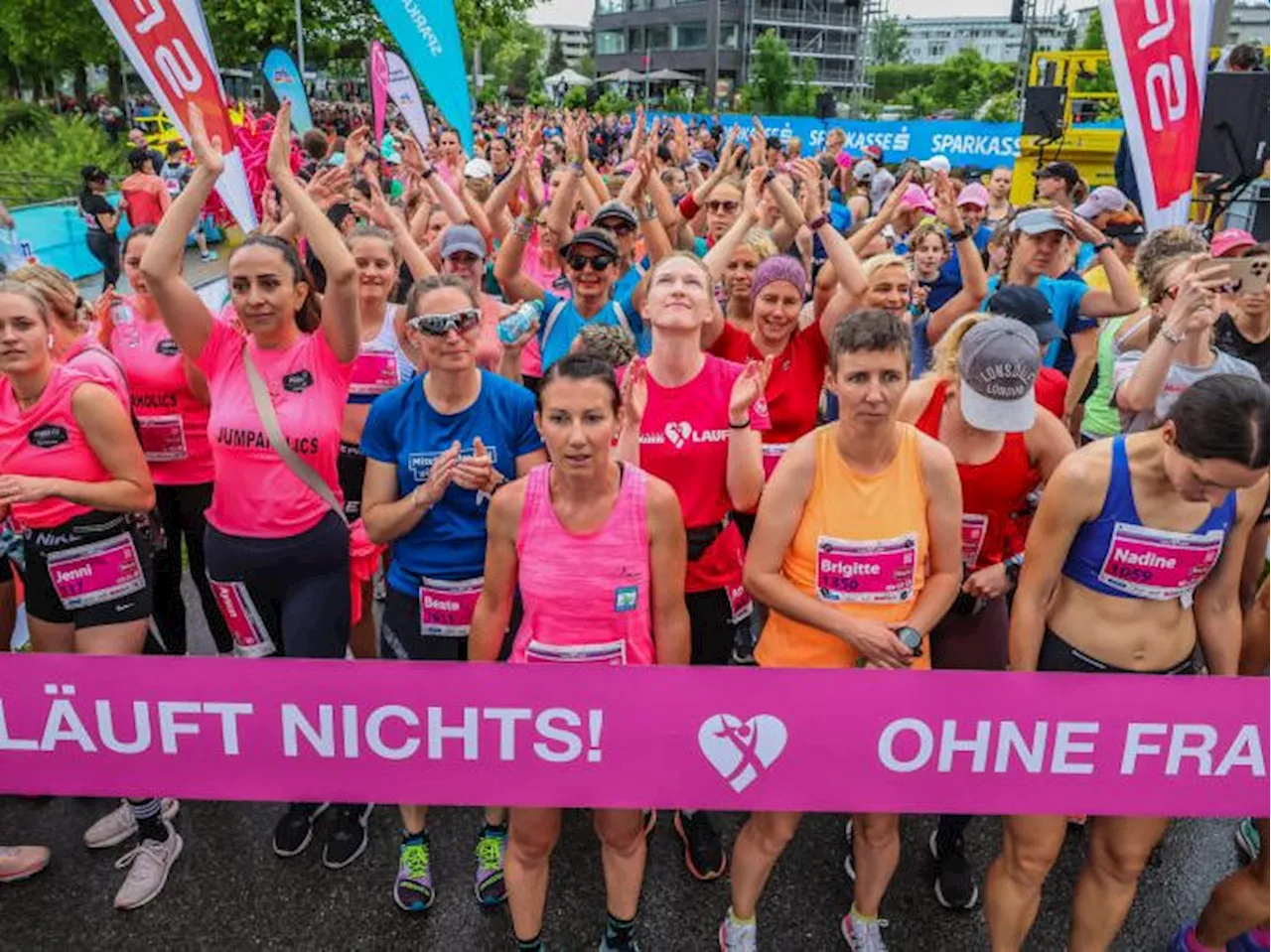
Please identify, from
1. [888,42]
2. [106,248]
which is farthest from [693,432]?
[888,42]

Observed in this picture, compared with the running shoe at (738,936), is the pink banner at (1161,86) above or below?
above

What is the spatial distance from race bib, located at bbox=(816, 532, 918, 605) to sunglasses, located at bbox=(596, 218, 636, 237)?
2.46 metres

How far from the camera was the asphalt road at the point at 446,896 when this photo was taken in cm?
317

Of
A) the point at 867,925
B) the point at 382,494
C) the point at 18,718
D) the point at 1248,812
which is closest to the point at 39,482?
the point at 18,718

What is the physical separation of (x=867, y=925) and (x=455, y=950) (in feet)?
4.30

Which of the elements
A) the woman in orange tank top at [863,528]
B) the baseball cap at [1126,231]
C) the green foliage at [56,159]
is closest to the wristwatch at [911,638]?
A: the woman in orange tank top at [863,528]

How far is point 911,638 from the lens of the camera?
8.97ft

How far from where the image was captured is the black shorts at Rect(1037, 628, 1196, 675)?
271cm

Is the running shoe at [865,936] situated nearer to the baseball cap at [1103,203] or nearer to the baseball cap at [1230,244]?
the baseball cap at [1230,244]

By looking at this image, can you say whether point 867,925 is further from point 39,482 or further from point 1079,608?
point 39,482

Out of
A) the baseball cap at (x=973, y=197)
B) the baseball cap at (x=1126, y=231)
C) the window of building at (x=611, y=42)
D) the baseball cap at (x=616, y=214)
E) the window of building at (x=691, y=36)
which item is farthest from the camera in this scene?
the window of building at (x=611, y=42)

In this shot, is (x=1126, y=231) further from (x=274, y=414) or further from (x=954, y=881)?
(x=274, y=414)

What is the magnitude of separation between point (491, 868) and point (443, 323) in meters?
1.85

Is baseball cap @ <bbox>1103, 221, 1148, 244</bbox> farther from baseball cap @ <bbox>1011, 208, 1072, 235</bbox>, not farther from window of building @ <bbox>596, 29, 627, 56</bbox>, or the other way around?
window of building @ <bbox>596, 29, 627, 56</bbox>
